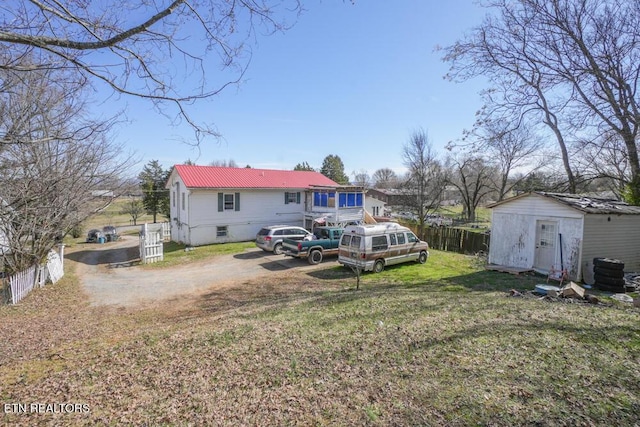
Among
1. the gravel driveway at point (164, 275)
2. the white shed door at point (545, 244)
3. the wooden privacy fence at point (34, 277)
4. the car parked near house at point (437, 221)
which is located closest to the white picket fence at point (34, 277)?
the wooden privacy fence at point (34, 277)

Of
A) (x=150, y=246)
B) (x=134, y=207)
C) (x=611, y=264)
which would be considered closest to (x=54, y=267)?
(x=150, y=246)

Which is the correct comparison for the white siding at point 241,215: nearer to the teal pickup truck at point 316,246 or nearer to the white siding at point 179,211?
the white siding at point 179,211

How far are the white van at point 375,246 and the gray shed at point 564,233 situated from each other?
4.20 meters

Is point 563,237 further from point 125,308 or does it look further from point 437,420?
point 125,308

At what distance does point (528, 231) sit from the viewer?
1372 centimetres

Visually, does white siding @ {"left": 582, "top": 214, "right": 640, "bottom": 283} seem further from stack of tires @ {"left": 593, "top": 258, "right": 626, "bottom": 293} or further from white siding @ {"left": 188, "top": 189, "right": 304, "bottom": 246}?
white siding @ {"left": 188, "top": 189, "right": 304, "bottom": 246}

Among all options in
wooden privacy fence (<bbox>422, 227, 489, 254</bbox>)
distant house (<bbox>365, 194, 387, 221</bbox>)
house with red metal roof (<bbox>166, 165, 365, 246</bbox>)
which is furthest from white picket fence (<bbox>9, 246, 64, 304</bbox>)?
distant house (<bbox>365, 194, 387, 221</bbox>)

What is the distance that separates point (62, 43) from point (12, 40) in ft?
1.44

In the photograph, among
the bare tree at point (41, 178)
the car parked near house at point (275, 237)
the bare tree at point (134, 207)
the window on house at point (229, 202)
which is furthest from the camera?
the bare tree at point (134, 207)

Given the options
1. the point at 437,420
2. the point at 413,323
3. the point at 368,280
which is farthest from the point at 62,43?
the point at 368,280

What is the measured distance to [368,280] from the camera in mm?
12930

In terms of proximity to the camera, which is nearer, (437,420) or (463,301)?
(437,420)

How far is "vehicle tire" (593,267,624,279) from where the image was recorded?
34.7 ft

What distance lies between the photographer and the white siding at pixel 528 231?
39.7 ft
